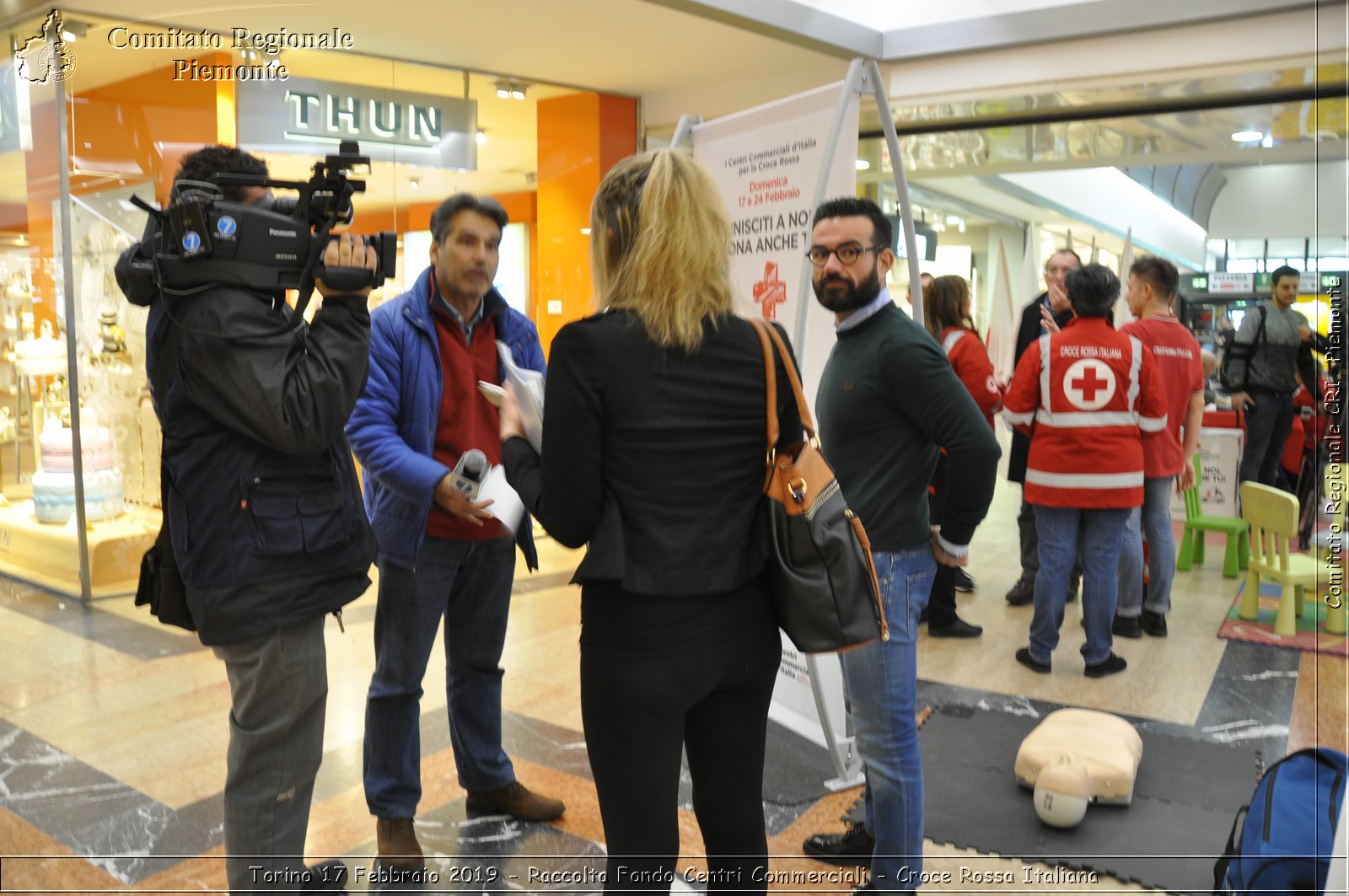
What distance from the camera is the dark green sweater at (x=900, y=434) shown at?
208 centimetres

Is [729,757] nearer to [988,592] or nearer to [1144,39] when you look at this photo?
[988,592]

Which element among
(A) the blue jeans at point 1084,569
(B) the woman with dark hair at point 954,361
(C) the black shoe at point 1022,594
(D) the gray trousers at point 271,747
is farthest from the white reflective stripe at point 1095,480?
(D) the gray trousers at point 271,747

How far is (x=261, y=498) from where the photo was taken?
1.86m

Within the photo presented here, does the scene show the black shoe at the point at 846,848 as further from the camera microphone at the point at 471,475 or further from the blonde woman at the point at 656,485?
the camera microphone at the point at 471,475

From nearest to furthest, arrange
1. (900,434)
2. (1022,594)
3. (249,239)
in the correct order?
1. (249,239)
2. (900,434)
3. (1022,594)

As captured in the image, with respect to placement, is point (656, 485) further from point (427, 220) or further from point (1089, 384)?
point (427, 220)

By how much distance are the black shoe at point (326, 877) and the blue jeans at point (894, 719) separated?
125cm

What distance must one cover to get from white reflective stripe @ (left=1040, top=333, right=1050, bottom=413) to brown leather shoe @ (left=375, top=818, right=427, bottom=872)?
9.40ft

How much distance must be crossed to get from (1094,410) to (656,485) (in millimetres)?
3029

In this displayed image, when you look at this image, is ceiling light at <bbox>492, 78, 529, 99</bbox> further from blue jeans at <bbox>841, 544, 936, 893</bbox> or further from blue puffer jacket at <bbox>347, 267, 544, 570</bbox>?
blue jeans at <bbox>841, 544, 936, 893</bbox>

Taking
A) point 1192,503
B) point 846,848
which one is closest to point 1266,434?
point 1192,503

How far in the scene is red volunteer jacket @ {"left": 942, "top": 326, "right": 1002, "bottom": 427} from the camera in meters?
4.53

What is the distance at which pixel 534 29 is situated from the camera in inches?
227

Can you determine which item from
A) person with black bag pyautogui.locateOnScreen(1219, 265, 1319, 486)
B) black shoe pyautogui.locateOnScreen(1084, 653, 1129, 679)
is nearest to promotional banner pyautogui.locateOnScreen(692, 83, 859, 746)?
black shoe pyautogui.locateOnScreen(1084, 653, 1129, 679)
